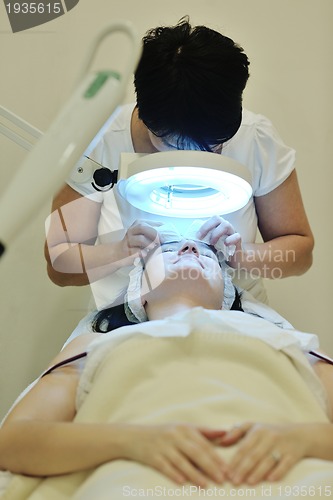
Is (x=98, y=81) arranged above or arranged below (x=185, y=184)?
above

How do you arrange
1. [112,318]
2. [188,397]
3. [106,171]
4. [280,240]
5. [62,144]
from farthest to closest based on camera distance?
[280,240], [112,318], [106,171], [188,397], [62,144]

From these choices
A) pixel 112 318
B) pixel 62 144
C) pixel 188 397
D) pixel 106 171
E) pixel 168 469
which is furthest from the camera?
pixel 112 318

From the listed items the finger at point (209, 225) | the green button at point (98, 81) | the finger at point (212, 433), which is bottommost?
the finger at point (212, 433)

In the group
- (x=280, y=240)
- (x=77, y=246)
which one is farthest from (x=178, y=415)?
(x=280, y=240)

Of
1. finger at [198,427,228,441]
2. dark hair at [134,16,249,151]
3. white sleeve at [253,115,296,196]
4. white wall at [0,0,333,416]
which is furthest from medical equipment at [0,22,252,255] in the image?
white wall at [0,0,333,416]

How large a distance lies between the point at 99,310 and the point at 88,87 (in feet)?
3.13

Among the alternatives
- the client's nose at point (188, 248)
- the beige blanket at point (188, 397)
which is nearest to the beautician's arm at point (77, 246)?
the client's nose at point (188, 248)

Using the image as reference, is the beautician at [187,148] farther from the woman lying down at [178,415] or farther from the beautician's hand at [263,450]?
the beautician's hand at [263,450]

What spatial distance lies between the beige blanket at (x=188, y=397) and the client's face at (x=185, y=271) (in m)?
0.26

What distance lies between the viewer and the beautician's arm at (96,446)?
79 centimetres

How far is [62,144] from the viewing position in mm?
522

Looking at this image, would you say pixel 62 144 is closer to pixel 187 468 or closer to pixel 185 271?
pixel 187 468

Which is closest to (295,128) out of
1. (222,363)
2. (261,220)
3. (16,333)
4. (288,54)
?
(288,54)

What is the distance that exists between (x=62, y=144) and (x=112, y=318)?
92 centimetres
